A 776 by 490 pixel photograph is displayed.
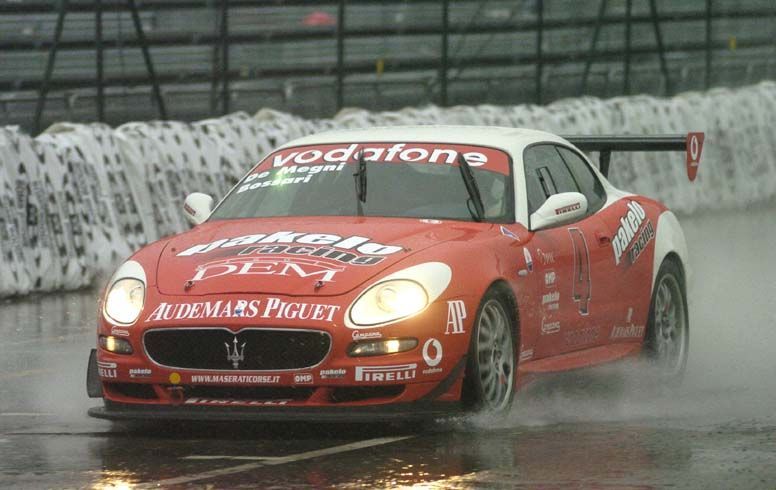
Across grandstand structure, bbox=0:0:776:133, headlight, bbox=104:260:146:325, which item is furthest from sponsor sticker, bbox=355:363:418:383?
grandstand structure, bbox=0:0:776:133

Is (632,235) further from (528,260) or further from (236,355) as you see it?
(236,355)

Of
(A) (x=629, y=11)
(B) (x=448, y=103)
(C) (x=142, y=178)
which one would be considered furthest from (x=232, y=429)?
(A) (x=629, y=11)

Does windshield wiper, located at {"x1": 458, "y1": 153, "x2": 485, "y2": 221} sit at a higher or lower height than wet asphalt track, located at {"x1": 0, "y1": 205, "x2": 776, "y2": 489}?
higher

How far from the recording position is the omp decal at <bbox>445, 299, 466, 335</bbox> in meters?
8.14

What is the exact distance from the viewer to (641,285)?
10305mm

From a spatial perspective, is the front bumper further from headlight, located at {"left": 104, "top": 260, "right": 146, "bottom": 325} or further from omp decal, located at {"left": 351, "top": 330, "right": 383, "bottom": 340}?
headlight, located at {"left": 104, "top": 260, "right": 146, "bottom": 325}

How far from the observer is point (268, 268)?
830 cm

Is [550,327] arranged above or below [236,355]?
below

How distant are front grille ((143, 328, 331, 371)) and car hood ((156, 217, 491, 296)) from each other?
0.62ft

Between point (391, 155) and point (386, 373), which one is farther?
point (391, 155)

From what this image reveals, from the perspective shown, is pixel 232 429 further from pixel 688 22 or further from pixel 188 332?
pixel 688 22

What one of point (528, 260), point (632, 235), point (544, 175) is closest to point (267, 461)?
point (528, 260)

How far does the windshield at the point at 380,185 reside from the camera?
931 centimetres

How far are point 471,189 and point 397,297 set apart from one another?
4.48 feet
